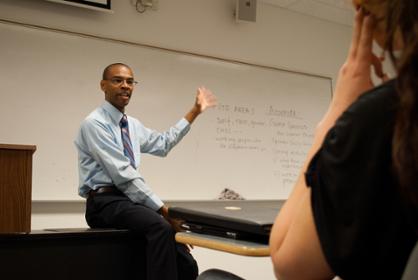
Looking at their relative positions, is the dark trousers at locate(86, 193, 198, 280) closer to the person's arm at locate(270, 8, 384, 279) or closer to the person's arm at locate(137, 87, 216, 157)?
the person's arm at locate(137, 87, 216, 157)

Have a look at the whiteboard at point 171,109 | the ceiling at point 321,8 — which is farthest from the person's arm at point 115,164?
the ceiling at point 321,8

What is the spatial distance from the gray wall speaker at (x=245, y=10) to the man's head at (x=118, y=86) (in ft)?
4.42

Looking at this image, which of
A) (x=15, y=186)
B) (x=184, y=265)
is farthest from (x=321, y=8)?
(x=15, y=186)

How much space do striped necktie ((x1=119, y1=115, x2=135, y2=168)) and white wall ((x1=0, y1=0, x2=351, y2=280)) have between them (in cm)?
71

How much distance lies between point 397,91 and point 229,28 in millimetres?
3381

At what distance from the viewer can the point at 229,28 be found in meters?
3.75

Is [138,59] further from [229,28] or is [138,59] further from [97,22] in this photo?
[229,28]

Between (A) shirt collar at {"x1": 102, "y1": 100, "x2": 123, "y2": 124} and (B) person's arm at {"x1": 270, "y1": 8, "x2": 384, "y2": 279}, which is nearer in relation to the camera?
(B) person's arm at {"x1": 270, "y1": 8, "x2": 384, "y2": 279}

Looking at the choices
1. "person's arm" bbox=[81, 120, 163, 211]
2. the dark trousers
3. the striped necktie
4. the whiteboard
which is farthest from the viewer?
the whiteboard

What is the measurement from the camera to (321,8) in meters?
4.10

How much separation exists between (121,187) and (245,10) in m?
1.99

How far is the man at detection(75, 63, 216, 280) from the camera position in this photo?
2.24m

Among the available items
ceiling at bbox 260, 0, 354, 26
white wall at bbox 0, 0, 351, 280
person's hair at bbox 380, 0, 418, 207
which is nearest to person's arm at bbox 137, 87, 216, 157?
white wall at bbox 0, 0, 351, 280

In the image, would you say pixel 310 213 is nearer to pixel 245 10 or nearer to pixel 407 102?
pixel 407 102
